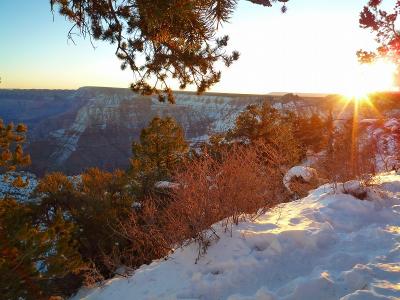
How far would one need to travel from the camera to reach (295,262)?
5.20 m

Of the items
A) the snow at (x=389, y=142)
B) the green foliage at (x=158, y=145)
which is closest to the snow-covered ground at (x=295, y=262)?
the snow at (x=389, y=142)

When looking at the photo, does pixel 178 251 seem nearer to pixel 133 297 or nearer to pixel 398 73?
pixel 133 297

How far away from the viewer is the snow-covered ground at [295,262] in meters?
4.39

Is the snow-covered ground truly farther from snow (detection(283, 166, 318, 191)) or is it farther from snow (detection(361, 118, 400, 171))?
snow (detection(283, 166, 318, 191))

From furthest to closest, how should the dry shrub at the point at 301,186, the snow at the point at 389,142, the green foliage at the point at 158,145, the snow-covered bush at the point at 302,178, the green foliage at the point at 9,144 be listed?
the green foliage at the point at 158,145
the snow-covered bush at the point at 302,178
the green foliage at the point at 9,144
the snow at the point at 389,142
the dry shrub at the point at 301,186

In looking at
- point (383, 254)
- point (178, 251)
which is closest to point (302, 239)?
point (383, 254)

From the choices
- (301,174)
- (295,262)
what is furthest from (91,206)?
(295,262)

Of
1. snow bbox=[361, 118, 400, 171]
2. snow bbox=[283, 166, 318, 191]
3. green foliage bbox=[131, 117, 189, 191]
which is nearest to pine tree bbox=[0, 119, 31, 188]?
snow bbox=[283, 166, 318, 191]

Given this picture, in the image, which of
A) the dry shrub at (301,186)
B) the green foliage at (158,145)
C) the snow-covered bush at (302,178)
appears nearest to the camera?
the dry shrub at (301,186)

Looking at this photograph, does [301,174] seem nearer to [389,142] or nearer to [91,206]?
[389,142]

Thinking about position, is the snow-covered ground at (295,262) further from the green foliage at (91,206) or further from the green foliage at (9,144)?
the green foliage at (9,144)

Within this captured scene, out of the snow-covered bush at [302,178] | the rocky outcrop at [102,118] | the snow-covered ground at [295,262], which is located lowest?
the rocky outcrop at [102,118]

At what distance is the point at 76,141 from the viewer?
115625mm

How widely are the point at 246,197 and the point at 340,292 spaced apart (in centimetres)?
280
